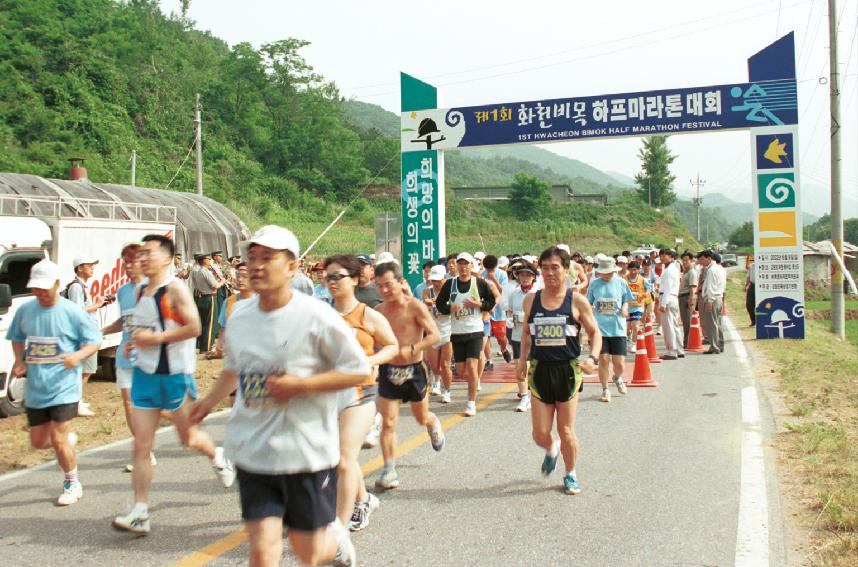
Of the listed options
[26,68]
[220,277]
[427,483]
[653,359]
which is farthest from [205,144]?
[427,483]

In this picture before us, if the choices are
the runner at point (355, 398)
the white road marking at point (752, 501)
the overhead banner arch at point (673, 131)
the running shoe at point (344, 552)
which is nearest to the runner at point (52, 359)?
the runner at point (355, 398)

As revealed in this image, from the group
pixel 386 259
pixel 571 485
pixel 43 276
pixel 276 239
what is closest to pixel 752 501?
pixel 571 485

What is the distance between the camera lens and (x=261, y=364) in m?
3.39

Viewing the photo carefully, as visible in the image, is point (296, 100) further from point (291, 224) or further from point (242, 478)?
point (242, 478)

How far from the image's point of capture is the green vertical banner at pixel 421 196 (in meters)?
19.5

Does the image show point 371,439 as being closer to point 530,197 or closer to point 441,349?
point 441,349

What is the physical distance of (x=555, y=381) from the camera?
249 inches

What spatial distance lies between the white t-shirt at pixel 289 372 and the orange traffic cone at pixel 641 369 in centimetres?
927

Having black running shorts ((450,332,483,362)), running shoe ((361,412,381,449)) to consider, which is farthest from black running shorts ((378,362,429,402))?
black running shorts ((450,332,483,362))

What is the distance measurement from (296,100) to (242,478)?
245 ft

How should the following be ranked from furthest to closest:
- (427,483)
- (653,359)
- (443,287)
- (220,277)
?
1. (220,277)
2. (653,359)
3. (443,287)
4. (427,483)

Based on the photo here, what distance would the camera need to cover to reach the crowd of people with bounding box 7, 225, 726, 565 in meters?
3.38

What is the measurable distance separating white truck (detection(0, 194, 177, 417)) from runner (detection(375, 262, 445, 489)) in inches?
182

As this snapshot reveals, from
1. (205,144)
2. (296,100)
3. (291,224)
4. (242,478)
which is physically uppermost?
(296,100)
